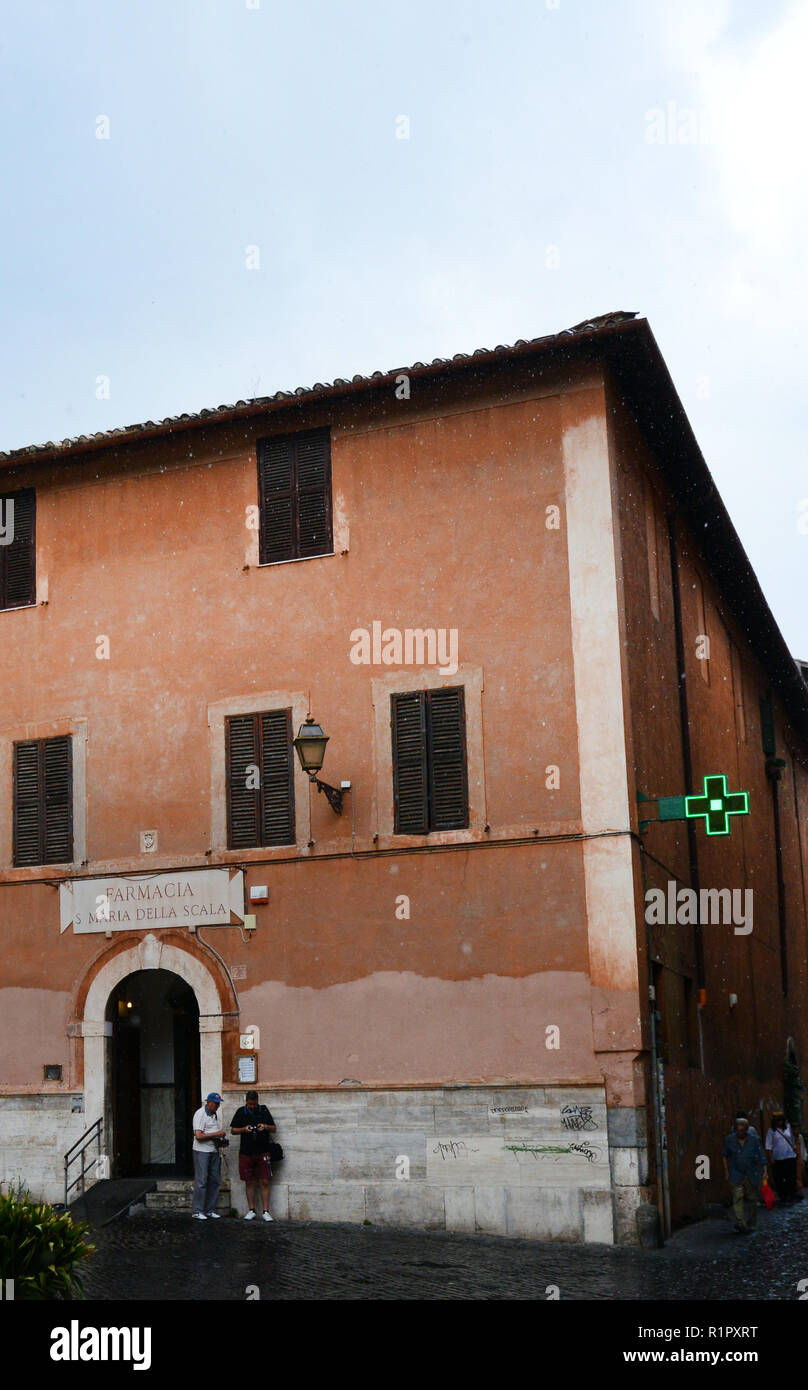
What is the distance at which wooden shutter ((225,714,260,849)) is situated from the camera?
57.2 ft

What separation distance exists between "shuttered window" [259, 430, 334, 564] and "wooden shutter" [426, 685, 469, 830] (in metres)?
2.37

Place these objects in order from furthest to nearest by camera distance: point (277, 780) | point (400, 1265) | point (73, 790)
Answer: point (73, 790) → point (277, 780) → point (400, 1265)

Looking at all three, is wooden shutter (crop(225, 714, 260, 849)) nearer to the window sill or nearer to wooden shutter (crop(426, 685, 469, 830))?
the window sill

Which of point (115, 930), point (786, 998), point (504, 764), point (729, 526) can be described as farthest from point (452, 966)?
point (786, 998)

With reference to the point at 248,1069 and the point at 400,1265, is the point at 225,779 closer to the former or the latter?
the point at 248,1069

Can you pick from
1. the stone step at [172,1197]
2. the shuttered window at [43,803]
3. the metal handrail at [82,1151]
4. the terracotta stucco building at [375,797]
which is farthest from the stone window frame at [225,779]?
the stone step at [172,1197]

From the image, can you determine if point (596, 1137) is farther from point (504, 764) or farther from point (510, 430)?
point (510, 430)

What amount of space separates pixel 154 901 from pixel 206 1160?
3012 mm

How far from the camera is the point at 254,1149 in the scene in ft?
52.8

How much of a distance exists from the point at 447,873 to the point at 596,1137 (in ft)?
10.2

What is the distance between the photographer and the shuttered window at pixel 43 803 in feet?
60.2

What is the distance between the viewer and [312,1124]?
1636cm

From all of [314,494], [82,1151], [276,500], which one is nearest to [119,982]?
[82,1151]

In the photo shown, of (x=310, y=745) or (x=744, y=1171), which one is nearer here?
(x=310, y=745)
